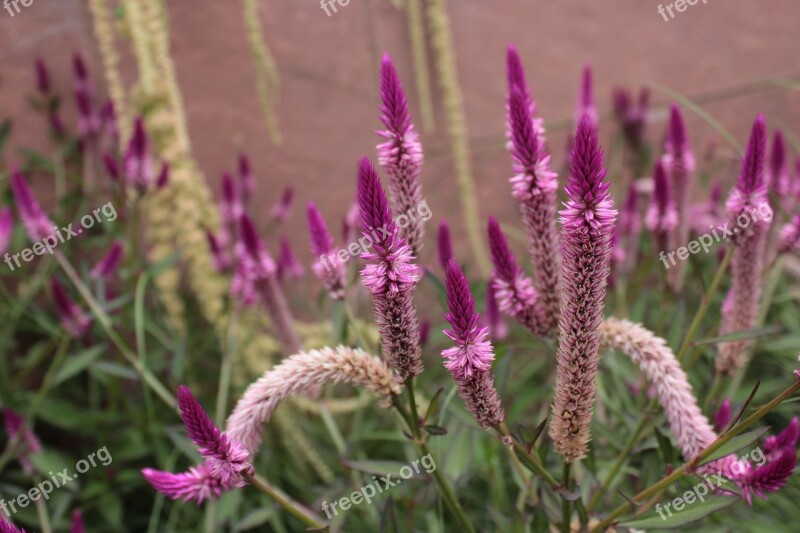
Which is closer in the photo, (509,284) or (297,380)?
(297,380)

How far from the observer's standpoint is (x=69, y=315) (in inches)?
74.9

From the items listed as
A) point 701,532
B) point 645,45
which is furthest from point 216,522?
point 645,45

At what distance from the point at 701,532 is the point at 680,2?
2150 mm

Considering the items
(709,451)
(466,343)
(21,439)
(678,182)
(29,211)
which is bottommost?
(21,439)

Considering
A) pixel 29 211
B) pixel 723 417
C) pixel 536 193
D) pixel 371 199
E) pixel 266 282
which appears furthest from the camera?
pixel 29 211

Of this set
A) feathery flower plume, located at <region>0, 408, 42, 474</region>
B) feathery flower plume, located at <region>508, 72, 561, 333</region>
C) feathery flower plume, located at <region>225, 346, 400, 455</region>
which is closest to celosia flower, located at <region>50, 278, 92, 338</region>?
feathery flower plume, located at <region>0, 408, 42, 474</region>

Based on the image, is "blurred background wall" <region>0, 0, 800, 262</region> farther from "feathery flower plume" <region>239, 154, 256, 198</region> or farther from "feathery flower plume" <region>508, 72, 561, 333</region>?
"feathery flower plume" <region>508, 72, 561, 333</region>

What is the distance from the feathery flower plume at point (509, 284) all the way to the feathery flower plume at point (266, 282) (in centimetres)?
73

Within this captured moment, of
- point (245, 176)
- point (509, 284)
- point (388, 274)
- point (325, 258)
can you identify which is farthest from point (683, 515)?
point (245, 176)

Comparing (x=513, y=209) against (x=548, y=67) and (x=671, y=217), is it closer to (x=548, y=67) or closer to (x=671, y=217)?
(x=548, y=67)

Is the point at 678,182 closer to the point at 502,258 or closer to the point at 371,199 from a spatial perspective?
the point at 502,258

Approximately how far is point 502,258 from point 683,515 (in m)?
0.41

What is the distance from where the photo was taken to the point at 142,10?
207cm

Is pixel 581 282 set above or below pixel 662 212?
above
